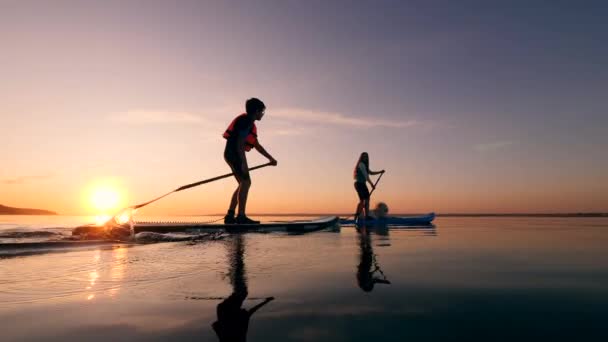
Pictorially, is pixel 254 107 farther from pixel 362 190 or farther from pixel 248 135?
pixel 362 190

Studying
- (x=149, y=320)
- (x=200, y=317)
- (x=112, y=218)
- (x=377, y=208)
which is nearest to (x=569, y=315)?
(x=200, y=317)

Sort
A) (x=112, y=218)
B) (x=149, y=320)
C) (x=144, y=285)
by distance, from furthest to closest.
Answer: (x=112, y=218) < (x=144, y=285) < (x=149, y=320)

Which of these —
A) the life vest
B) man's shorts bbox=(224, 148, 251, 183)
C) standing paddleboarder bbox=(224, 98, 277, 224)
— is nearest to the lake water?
standing paddleboarder bbox=(224, 98, 277, 224)

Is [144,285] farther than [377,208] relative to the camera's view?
No

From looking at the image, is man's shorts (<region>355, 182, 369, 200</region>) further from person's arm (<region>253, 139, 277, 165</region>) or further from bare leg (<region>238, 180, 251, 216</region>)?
bare leg (<region>238, 180, 251, 216</region>)

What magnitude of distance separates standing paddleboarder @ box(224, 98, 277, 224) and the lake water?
4.93 metres

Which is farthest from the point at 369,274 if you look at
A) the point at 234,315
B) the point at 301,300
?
the point at 234,315

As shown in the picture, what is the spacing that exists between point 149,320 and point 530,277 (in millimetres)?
3699

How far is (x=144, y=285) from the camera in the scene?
3.01 meters

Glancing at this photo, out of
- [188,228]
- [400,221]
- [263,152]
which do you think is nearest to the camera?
[188,228]

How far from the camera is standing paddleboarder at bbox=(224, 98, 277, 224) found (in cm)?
933

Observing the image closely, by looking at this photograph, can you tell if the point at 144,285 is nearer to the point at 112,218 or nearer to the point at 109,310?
the point at 109,310

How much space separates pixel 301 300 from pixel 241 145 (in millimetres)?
7294

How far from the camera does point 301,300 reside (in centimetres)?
249
